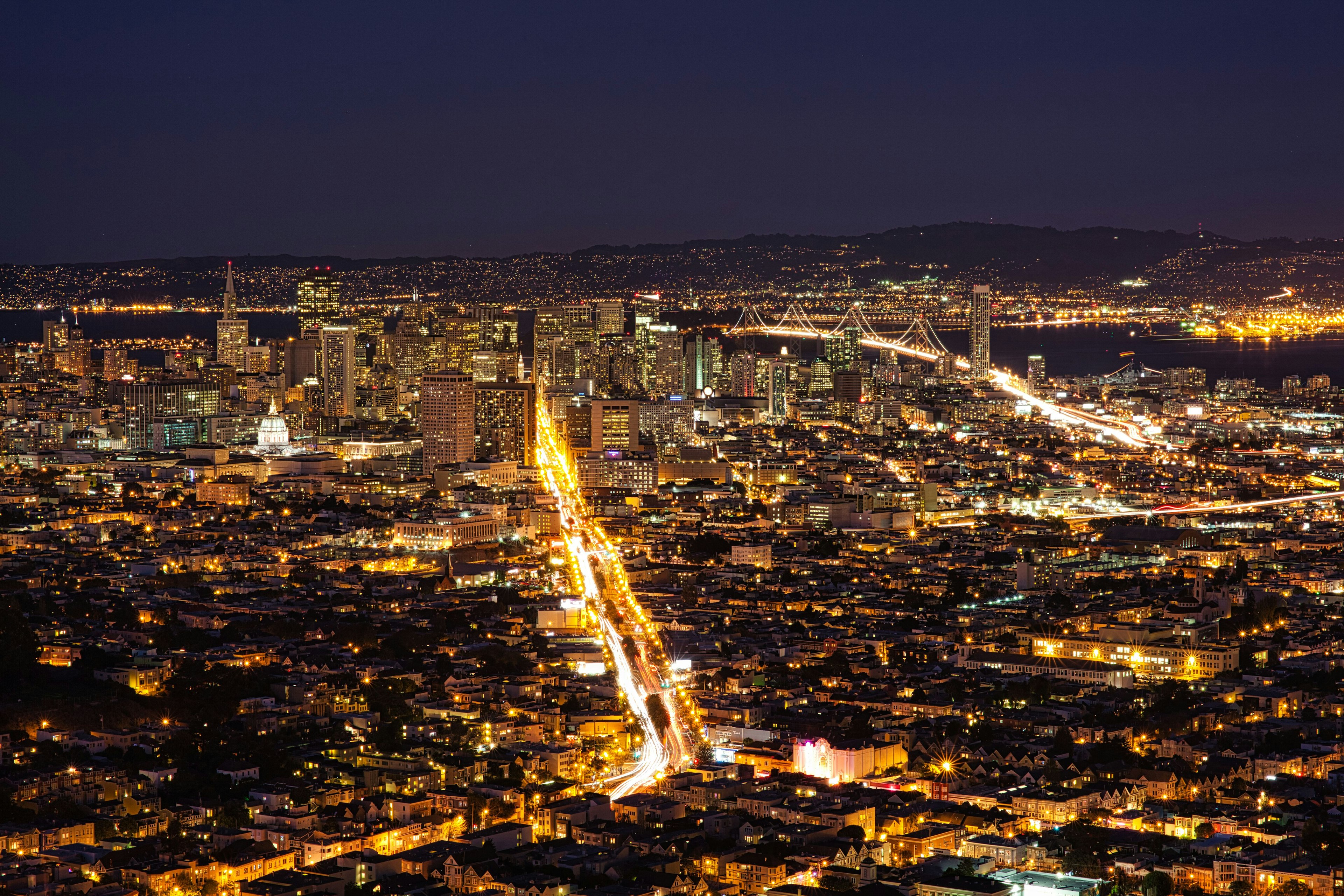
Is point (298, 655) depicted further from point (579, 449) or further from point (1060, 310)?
point (1060, 310)

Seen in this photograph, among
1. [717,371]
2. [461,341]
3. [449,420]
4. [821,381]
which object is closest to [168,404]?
[461,341]

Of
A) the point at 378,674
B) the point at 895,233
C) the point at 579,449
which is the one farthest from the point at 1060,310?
the point at 378,674

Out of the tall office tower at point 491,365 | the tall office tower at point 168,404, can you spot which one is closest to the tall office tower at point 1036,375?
the tall office tower at point 491,365

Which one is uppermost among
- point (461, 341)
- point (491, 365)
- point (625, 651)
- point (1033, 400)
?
point (461, 341)

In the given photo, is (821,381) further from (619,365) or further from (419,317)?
(419,317)

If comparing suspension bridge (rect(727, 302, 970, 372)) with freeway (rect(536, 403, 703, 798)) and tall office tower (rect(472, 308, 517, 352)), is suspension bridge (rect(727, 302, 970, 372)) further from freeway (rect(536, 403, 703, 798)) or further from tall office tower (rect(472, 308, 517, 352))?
freeway (rect(536, 403, 703, 798))

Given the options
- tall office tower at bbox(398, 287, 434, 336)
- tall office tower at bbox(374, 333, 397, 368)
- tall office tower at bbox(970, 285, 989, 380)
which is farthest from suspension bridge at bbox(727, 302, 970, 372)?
tall office tower at bbox(374, 333, 397, 368)

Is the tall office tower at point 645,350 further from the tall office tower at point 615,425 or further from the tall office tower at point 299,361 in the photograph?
the tall office tower at point 615,425
